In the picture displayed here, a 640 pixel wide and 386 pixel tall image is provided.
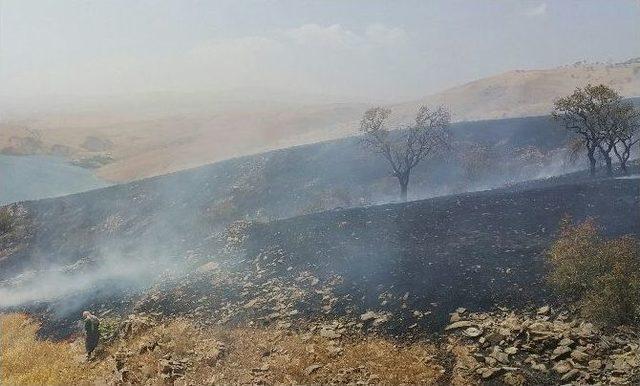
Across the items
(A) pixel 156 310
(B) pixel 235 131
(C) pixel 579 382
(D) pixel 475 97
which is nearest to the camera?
(C) pixel 579 382

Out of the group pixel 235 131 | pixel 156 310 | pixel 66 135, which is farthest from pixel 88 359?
pixel 66 135

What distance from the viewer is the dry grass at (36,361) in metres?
16.2

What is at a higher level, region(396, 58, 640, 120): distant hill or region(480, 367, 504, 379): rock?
region(396, 58, 640, 120): distant hill

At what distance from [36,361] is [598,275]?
2001 centimetres

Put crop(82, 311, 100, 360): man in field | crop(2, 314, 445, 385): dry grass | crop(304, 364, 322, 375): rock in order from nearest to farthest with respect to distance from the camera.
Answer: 1. crop(2, 314, 445, 385): dry grass
2. crop(304, 364, 322, 375): rock
3. crop(82, 311, 100, 360): man in field

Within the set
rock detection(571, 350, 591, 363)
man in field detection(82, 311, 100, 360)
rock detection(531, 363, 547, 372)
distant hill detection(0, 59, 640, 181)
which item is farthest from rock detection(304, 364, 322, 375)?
distant hill detection(0, 59, 640, 181)

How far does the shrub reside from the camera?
11.5m

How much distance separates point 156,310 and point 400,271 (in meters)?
10.0

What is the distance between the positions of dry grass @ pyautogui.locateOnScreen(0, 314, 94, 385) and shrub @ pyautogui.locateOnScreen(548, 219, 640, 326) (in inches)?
625

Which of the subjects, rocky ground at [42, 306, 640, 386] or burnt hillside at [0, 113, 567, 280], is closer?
rocky ground at [42, 306, 640, 386]

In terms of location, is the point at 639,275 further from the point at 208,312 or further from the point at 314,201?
the point at 314,201

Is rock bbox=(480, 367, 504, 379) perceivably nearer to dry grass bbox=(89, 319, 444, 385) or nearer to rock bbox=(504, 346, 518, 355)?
rock bbox=(504, 346, 518, 355)

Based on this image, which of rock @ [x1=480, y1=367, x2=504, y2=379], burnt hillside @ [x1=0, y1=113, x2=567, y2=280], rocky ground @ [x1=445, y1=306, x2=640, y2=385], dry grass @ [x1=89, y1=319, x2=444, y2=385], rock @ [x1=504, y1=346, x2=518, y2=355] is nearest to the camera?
rocky ground @ [x1=445, y1=306, x2=640, y2=385]

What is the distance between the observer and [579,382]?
1010cm
